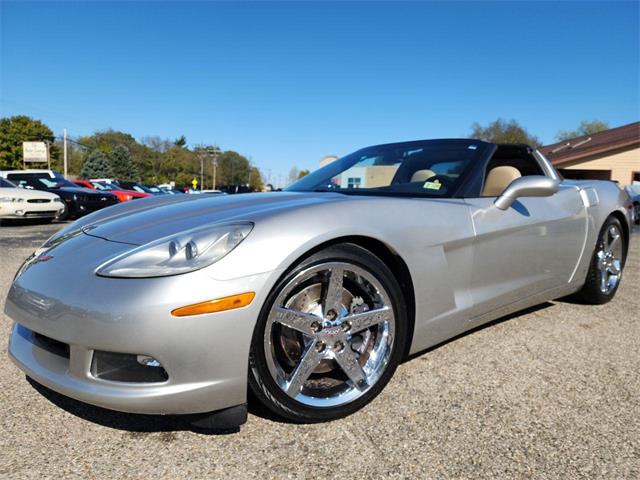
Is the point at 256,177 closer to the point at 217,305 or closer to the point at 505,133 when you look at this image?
the point at 505,133

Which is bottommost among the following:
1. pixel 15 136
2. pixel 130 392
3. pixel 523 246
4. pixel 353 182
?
pixel 130 392

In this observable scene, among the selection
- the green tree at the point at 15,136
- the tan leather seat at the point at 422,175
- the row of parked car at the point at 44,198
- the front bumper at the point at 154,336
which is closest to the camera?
the front bumper at the point at 154,336

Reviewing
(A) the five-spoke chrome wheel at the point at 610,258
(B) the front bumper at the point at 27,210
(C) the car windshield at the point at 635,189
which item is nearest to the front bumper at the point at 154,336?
(A) the five-spoke chrome wheel at the point at 610,258

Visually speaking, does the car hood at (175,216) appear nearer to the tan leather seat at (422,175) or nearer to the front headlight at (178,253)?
the front headlight at (178,253)

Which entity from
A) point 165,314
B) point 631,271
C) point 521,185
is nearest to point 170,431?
point 165,314

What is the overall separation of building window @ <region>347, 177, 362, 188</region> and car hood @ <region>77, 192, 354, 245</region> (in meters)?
0.74

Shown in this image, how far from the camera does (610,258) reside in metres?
3.60

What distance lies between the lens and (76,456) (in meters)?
1.53

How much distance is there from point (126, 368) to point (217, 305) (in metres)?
0.38

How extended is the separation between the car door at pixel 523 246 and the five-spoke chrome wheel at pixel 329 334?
2.11 ft

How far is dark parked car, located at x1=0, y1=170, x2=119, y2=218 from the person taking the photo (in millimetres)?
11719

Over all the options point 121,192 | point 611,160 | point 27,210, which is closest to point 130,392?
point 27,210

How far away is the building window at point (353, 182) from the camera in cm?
287

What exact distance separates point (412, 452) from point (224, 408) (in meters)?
0.67
